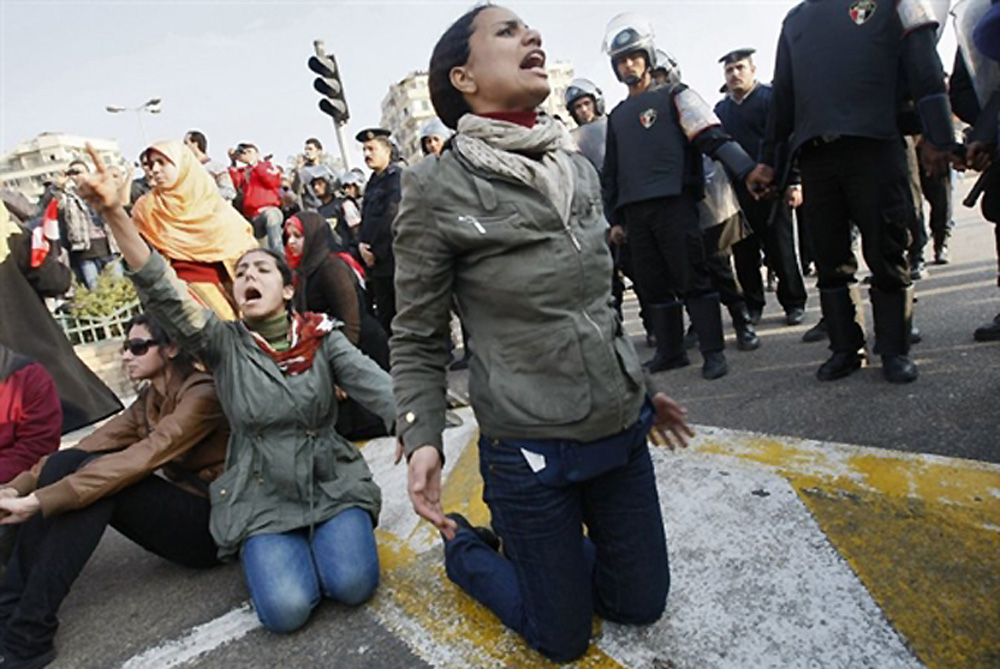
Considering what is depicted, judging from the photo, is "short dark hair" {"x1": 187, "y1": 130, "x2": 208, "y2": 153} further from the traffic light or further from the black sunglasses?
the black sunglasses

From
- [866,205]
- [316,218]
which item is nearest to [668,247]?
[866,205]

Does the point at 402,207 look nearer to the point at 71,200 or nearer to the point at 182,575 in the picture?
the point at 182,575

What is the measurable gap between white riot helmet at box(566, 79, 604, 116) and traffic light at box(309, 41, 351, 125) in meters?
4.22

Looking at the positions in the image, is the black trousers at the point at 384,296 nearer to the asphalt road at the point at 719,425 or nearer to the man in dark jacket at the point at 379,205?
the man in dark jacket at the point at 379,205

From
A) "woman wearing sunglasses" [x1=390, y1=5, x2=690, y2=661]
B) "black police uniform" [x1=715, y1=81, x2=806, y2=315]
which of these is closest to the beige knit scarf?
"woman wearing sunglasses" [x1=390, y1=5, x2=690, y2=661]

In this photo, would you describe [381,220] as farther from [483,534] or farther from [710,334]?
[483,534]

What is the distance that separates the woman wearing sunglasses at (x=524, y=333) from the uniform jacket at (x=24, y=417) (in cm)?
219

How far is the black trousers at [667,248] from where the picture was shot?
430cm

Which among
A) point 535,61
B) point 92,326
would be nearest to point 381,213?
point 535,61

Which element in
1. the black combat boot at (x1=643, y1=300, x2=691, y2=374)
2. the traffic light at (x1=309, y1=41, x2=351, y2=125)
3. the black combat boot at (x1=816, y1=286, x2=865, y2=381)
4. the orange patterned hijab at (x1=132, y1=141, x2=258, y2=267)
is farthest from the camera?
the traffic light at (x1=309, y1=41, x2=351, y2=125)

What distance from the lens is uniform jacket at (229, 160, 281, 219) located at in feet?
29.4

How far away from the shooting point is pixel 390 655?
6.74 feet

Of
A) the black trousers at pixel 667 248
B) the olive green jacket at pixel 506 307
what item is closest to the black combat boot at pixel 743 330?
the black trousers at pixel 667 248

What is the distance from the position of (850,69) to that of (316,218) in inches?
129
